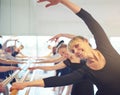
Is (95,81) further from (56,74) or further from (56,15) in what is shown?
(56,15)

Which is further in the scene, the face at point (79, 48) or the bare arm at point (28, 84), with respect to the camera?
the face at point (79, 48)

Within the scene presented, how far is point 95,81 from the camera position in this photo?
1.73 m

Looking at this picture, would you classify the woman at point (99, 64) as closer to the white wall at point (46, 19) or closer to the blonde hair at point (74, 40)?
the blonde hair at point (74, 40)

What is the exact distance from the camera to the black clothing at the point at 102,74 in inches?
66.7

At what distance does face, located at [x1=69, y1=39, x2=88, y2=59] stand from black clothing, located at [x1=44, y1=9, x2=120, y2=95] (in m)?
0.09

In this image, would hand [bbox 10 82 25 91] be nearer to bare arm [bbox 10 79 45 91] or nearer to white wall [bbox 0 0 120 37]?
bare arm [bbox 10 79 45 91]

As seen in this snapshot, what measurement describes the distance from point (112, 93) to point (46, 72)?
0.51 m

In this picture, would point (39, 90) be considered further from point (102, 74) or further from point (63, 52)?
point (102, 74)

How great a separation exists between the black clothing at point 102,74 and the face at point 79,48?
9 centimetres

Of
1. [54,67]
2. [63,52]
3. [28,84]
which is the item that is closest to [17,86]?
[28,84]

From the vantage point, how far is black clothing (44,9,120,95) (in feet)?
5.56

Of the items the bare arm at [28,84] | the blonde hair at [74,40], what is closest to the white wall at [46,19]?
the blonde hair at [74,40]

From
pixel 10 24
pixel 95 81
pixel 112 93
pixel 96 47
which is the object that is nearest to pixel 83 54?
pixel 96 47

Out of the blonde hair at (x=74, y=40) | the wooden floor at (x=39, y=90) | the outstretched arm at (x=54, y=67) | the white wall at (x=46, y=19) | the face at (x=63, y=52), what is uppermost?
the white wall at (x=46, y=19)
